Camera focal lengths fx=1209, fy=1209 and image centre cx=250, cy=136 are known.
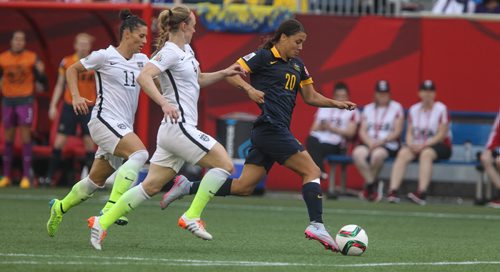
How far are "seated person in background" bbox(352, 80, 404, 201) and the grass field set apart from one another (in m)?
0.91

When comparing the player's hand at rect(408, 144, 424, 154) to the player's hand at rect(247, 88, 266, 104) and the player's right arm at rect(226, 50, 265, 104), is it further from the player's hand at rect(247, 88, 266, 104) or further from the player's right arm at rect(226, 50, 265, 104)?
the player's hand at rect(247, 88, 266, 104)

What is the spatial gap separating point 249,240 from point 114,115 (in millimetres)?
1760

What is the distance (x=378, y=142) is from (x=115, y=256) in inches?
399

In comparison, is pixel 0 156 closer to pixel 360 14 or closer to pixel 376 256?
pixel 360 14

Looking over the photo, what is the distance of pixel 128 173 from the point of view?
36.0 feet

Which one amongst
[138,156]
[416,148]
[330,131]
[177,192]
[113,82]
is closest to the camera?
[138,156]

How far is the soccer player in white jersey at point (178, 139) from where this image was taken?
10234mm

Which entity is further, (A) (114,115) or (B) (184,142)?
(A) (114,115)

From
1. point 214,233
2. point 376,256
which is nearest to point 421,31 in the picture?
point 214,233

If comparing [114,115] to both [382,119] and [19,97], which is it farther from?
[19,97]

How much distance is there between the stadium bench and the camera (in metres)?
19.4

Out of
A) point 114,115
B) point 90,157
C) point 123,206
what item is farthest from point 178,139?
point 90,157

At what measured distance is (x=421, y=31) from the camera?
66.6 ft

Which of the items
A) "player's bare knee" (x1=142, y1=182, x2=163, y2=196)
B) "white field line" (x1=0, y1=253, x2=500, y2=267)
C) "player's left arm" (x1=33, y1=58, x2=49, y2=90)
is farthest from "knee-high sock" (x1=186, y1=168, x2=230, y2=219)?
"player's left arm" (x1=33, y1=58, x2=49, y2=90)
